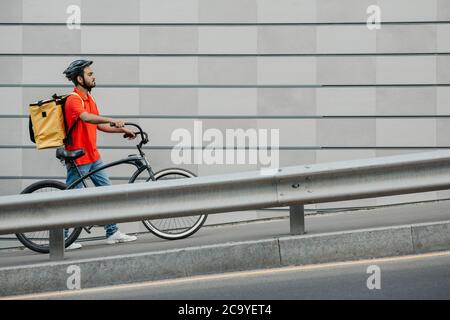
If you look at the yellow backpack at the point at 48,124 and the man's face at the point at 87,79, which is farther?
the man's face at the point at 87,79

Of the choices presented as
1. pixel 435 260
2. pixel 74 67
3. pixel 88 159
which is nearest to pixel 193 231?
pixel 88 159

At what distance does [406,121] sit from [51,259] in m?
5.27

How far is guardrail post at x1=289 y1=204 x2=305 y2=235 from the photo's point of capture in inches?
307

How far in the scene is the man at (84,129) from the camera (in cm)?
908

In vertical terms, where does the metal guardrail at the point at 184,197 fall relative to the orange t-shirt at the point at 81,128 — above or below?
below

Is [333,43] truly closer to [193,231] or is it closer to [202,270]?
[193,231]

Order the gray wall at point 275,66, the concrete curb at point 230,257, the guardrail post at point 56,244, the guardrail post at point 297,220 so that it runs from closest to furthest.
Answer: the concrete curb at point 230,257 < the guardrail post at point 56,244 < the guardrail post at point 297,220 < the gray wall at point 275,66

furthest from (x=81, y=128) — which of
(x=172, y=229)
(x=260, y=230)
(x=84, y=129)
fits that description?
(x=260, y=230)

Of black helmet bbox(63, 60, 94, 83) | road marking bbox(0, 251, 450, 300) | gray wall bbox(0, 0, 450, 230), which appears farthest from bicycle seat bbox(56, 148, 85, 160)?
road marking bbox(0, 251, 450, 300)

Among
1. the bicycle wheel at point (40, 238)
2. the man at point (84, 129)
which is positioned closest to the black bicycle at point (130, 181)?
the bicycle wheel at point (40, 238)

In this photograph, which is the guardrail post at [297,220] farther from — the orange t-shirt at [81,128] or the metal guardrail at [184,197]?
the orange t-shirt at [81,128]

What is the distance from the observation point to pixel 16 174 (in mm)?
10891

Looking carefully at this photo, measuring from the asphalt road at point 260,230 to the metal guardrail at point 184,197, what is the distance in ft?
1.54

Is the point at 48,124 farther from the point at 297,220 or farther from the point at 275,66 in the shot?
the point at 275,66
